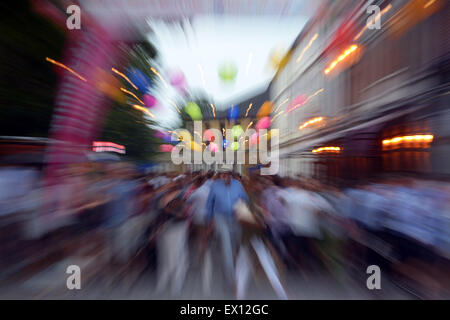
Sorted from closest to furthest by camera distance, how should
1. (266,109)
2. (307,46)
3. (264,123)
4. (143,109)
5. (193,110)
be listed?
1. (143,109)
2. (307,46)
3. (193,110)
4. (264,123)
5. (266,109)

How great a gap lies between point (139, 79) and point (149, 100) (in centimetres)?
47

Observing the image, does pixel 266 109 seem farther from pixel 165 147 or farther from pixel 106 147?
pixel 106 147

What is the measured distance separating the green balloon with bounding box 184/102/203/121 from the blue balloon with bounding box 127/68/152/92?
56.1 inches

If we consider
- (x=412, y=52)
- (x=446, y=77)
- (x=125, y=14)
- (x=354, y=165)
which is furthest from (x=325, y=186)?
(x=125, y=14)

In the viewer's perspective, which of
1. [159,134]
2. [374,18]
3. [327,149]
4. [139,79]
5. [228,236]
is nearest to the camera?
[228,236]

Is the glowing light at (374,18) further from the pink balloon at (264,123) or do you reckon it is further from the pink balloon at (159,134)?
the pink balloon at (264,123)

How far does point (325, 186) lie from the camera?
2.49m

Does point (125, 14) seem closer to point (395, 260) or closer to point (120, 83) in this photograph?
point (120, 83)

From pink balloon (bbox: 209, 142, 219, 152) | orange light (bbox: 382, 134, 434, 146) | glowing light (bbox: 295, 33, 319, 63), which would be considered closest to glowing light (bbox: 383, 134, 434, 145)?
orange light (bbox: 382, 134, 434, 146)

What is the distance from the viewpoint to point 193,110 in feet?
18.0

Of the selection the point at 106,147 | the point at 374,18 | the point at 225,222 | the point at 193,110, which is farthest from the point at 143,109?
the point at 374,18

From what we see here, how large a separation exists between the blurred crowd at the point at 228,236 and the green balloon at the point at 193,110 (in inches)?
137

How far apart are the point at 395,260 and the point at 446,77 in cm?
216

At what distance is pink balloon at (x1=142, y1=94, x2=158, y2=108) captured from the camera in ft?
12.0
